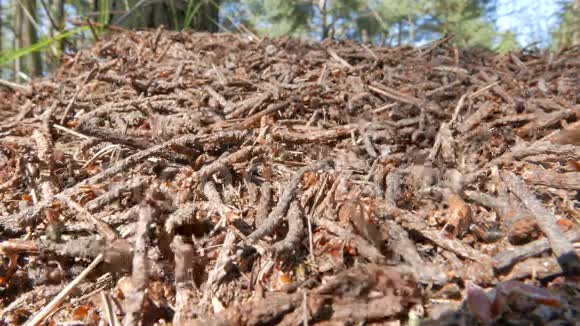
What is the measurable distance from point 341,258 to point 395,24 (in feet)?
46.3

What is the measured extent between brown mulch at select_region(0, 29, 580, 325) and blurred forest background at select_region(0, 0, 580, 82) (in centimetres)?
116

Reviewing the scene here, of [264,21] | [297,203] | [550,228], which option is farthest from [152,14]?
[264,21]

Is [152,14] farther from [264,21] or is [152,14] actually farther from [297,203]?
[264,21]

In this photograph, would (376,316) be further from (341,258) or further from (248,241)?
(248,241)

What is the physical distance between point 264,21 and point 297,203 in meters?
10.5

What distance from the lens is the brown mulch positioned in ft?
2.32

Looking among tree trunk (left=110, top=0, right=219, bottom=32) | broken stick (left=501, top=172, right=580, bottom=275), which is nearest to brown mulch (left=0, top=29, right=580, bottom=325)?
broken stick (left=501, top=172, right=580, bottom=275)

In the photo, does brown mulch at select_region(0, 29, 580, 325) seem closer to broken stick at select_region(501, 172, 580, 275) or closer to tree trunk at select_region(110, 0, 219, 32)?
broken stick at select_region(501, 172, 580, 275)

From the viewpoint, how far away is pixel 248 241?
82cm

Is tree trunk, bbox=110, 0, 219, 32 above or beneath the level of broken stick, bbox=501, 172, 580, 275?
above

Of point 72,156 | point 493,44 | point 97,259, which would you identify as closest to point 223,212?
point 97,259

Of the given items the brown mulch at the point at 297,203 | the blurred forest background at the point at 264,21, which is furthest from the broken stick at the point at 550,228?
the blurred forest background at the point at 264,21

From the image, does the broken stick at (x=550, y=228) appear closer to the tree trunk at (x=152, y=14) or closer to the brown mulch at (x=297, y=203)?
the brown mulch at (x=297, y=203)

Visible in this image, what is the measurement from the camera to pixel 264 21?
10.6 metres
